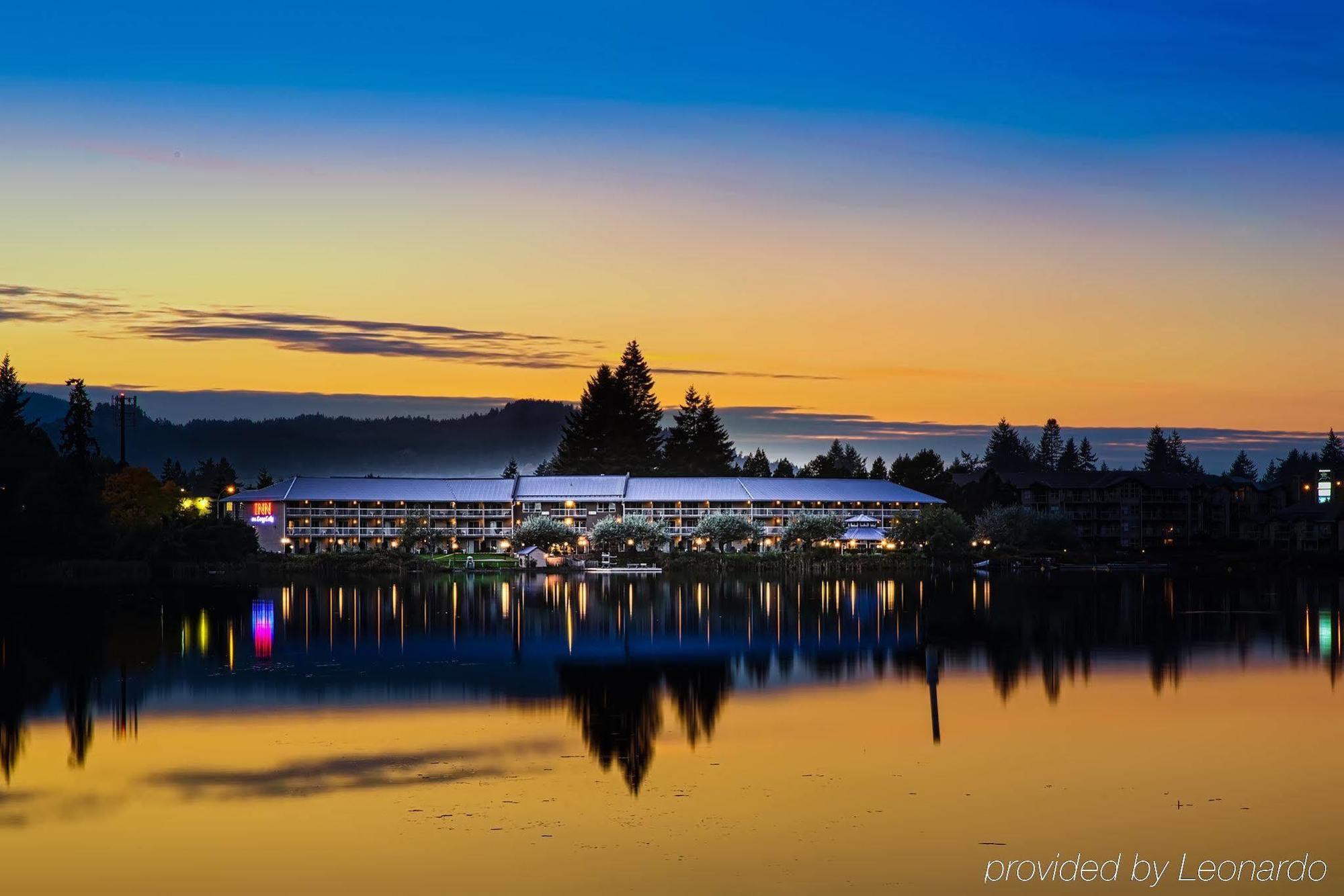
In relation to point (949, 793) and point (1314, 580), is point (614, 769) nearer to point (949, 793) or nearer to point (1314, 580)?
point (949, 793)

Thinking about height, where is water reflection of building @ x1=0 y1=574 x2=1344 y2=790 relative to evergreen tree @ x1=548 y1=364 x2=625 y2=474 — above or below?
below

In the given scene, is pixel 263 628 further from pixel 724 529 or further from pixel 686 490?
pixel 686 490

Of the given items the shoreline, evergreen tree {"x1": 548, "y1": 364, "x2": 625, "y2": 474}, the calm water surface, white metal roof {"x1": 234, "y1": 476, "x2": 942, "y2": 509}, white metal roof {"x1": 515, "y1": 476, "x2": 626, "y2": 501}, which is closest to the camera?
the calm water surface

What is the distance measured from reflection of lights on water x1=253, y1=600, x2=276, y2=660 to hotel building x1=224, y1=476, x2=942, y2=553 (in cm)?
5755

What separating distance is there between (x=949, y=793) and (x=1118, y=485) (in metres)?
126

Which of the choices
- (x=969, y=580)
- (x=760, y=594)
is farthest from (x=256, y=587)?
(x=969, y=580)

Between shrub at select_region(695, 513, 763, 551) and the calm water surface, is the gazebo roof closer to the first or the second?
shrub at select_region(695, 513, 763, 551)

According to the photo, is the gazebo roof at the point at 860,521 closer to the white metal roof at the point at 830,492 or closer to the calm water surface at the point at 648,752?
the white metal roof at the point at 830,492

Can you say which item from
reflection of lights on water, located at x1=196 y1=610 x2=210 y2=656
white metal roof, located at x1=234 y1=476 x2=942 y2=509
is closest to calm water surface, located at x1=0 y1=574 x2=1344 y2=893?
reflection of lights on water, located at x1=196 y1=610 x2=210 y2=656

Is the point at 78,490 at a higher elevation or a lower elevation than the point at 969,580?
higher

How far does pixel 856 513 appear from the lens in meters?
136

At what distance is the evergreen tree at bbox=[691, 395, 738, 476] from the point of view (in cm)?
16850

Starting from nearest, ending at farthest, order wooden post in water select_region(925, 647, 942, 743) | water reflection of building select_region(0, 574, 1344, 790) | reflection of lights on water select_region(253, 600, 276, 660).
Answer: wooden post in water select_region(925, 647, 942, 743) < water reflection of building select_region(0, 574, 1344, 790) < reflection of lights on water select_region(253, 600, 276, 660)

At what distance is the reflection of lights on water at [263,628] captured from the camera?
2025 inches
